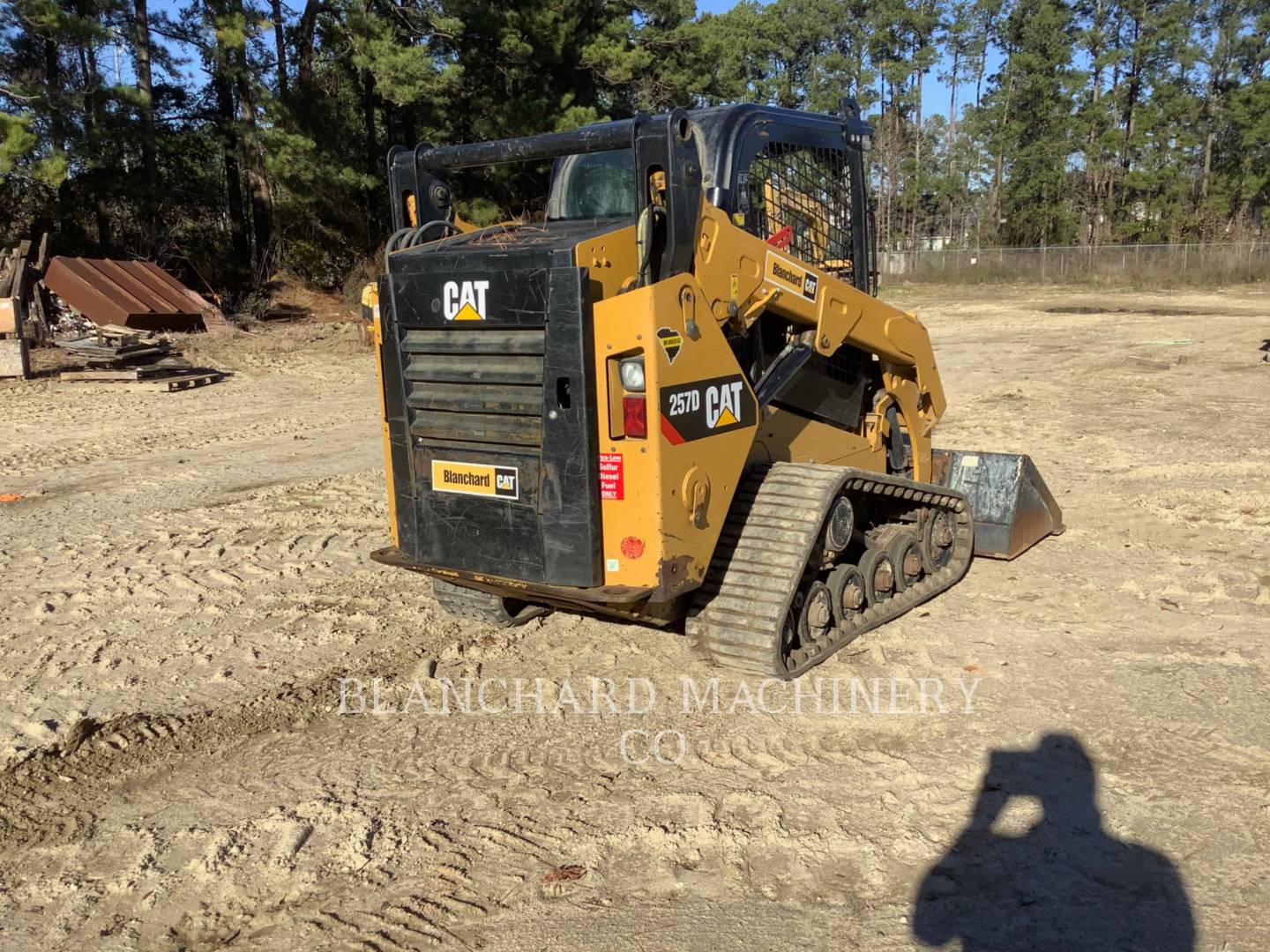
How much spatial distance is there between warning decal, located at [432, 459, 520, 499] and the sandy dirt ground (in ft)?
3.34

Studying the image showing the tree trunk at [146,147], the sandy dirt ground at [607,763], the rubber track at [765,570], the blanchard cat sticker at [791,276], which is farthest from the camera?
the tree trunk at [146,147]

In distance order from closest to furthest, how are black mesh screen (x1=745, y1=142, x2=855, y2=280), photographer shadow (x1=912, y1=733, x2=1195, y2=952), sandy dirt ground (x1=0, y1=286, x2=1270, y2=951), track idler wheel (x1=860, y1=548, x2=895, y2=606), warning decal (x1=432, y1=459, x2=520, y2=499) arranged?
1. photographer shadow (x1=912, y1=733, x2=1195, y2=952)
2. sandy dirt ground (x1=0, y1=286, x2=1270, y2=951)
3. warning decal (x1=432, y1=459, x2=520, y2=499)
4. black mesh screen (x1=745, y1=142, x2=855, y2=280)
5. track idler wheel (x1=860, y1=548, x2=895, y2=606)

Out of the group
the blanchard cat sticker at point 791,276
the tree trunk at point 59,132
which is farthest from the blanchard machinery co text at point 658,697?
the tree trunk at point 59,132

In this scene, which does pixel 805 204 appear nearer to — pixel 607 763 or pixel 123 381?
pixel 607 763

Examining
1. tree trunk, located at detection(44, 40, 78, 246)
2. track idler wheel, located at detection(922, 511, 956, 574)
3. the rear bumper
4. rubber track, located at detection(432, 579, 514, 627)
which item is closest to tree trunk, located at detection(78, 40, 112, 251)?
tree trunk, located at detection(44, 40, 78, 246)

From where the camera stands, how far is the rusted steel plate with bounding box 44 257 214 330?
1698 centimetres

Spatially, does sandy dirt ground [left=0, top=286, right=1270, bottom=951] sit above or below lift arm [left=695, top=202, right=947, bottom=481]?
below

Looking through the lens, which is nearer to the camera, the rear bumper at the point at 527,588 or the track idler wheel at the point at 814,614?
the rear bumper at the point at 527,588

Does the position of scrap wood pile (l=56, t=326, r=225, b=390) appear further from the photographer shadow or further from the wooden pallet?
the photographer shadow

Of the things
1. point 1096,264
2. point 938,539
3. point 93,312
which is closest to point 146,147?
point 93,312

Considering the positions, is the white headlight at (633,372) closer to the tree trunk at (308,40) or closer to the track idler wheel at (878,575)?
the track idler wheel at (878,575)

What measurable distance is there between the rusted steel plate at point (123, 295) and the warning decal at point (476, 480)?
14.6 m

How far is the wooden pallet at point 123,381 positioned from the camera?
48.0ft

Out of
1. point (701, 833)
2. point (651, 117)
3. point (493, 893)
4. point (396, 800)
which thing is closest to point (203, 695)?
point (396, 800)
